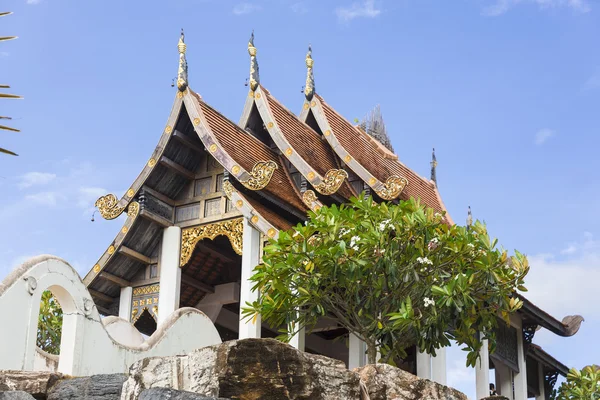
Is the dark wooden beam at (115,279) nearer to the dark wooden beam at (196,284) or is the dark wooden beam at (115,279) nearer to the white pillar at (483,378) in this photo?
the dark wooden beam at (196,284)

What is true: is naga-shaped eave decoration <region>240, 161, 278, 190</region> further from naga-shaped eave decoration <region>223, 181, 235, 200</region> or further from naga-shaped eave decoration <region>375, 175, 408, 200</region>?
naga-shaped eave decoration <region>375, 175, 408, 200</region>

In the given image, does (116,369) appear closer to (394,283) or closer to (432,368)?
(394,283)

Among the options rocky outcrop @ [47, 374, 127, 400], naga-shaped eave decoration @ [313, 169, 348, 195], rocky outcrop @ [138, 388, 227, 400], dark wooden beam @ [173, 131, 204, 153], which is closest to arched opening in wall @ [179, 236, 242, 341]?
dark wooden beam @ [173, 131, 204, 153]

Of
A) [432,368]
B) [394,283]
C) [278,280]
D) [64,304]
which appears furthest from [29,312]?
[432,368]

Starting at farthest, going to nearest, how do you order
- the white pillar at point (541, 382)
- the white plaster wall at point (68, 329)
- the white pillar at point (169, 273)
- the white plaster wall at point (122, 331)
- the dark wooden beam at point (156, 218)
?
the white pillar at point (541, 382), the dark wooden beam at point (156, 218), the white pillar at point (169, 273), the white plaster wall at point (122, 331), the white plaster wall at point (68, 329)

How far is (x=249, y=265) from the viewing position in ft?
59.7

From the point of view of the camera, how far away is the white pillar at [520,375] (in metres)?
23.2

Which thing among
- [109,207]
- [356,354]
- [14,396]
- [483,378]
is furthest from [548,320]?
[14,396]

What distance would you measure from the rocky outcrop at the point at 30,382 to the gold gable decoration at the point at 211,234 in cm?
903

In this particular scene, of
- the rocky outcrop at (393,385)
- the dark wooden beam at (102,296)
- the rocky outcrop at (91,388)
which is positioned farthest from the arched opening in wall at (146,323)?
the rocky outcrop at (393,385)

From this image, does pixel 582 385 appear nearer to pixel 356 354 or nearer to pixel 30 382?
pixel 356 354

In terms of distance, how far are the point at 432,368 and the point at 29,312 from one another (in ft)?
28.5

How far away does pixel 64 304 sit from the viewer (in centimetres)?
1360

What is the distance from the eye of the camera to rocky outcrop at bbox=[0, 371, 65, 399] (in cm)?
939
